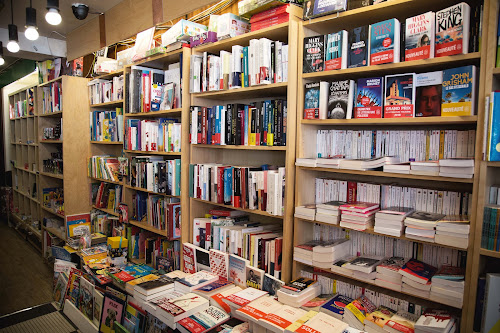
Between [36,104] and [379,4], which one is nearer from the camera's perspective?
[379,4]

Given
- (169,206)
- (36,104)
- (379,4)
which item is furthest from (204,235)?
(36,104)

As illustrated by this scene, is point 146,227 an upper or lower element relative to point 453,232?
lower

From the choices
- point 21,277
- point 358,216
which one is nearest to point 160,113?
point 358,216

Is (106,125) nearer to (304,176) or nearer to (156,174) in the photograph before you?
(156,174)

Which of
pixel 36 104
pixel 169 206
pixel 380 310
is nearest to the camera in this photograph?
pixel 380 310

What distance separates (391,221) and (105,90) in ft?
11.3

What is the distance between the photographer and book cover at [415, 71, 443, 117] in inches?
60.9

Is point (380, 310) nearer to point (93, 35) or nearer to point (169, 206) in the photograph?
point (169, 206)

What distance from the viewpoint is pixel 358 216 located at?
1.76m

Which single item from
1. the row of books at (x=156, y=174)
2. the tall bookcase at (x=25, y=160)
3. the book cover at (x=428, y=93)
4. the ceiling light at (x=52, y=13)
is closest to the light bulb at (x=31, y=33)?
the ceiling light at (x=52, y=13)

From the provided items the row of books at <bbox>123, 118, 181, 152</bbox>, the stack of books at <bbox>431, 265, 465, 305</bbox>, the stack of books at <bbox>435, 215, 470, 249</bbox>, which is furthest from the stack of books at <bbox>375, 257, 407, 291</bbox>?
the row of books at <bbox>123, 118, 181, 152</bbox>

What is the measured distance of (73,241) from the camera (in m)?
3.78

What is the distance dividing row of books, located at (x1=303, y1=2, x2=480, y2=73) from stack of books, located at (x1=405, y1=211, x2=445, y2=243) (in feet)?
2.45

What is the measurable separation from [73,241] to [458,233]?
3728 mm
